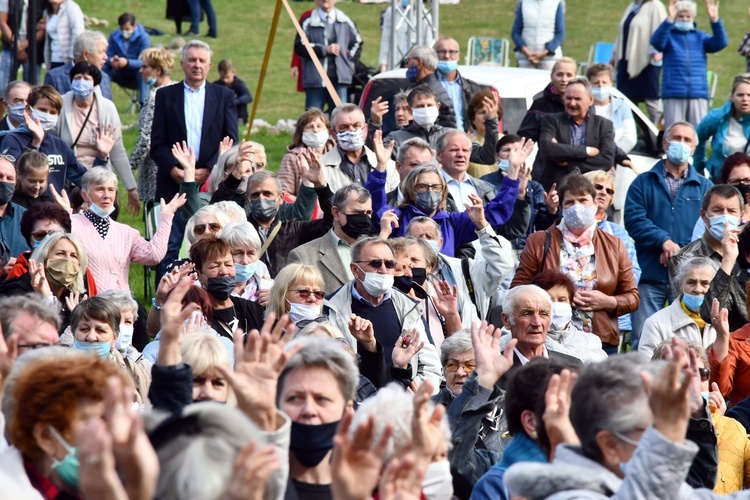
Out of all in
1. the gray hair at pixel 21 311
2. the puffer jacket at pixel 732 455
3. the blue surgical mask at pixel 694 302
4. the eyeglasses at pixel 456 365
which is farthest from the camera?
the blue surgical mask at pixel 694 302

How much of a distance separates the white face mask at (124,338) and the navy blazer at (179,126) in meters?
4.58

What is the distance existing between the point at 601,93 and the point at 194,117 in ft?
14.9

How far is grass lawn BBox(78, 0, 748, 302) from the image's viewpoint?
28031 mm

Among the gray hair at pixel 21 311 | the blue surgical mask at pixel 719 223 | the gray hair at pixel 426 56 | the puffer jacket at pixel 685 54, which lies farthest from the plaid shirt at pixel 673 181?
the gray hair at pixel 21 311

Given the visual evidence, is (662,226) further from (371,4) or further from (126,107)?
(371,4)

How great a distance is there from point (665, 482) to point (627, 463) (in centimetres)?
16

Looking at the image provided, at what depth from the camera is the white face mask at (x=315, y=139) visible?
12.0 metres

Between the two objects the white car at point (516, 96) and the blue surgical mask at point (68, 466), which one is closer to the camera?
the blue surgical mask at point (68, 466)

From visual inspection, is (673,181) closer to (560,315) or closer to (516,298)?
(560,315)

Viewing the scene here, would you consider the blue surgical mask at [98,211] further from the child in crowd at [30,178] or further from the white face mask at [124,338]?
the white face mask at [124,338]

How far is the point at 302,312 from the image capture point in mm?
8094

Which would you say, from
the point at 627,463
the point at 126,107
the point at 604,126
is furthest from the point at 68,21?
the point at 627,463

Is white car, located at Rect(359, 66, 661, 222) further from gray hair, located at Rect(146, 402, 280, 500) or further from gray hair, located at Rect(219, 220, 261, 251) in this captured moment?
gray hair, located at Rect(146, 402, 280, 500)

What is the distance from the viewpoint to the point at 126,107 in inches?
922
